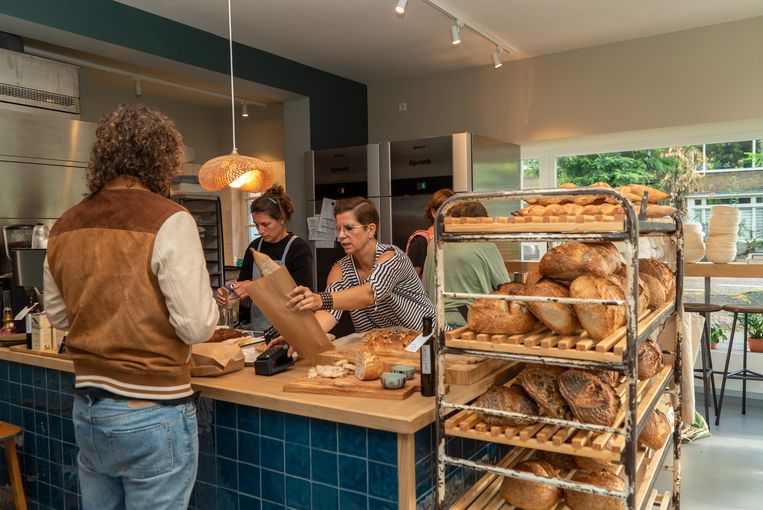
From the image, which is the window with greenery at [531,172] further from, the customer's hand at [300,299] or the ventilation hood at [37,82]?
the customer's hand at [300,299]

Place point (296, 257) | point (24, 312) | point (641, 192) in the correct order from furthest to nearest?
point (296, 257) → point (24, 312) → point (641, 192)

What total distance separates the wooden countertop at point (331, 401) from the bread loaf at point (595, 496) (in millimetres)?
A: 390

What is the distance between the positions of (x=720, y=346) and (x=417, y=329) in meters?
3.64

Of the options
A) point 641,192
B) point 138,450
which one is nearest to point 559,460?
point 641,192

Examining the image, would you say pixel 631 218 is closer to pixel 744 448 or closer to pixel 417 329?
pixel 417 329

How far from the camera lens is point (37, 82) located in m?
4.45

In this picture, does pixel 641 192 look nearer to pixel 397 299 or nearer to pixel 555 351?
pixel 555 351

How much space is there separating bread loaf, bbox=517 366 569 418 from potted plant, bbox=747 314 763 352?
4081 millimetres

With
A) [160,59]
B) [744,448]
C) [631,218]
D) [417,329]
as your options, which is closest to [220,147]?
[160,59]

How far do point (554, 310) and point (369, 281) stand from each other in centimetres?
106

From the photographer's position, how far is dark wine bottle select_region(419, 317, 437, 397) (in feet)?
6.31

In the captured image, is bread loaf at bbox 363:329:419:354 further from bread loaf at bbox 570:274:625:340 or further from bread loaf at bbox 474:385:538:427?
bread loaf at bbox 570:274:625:340

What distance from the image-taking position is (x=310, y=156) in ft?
18.8

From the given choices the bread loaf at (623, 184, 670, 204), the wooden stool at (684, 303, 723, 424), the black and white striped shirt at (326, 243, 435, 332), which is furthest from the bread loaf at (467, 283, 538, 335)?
the wooden stool at (684, 303, 723, 424)
